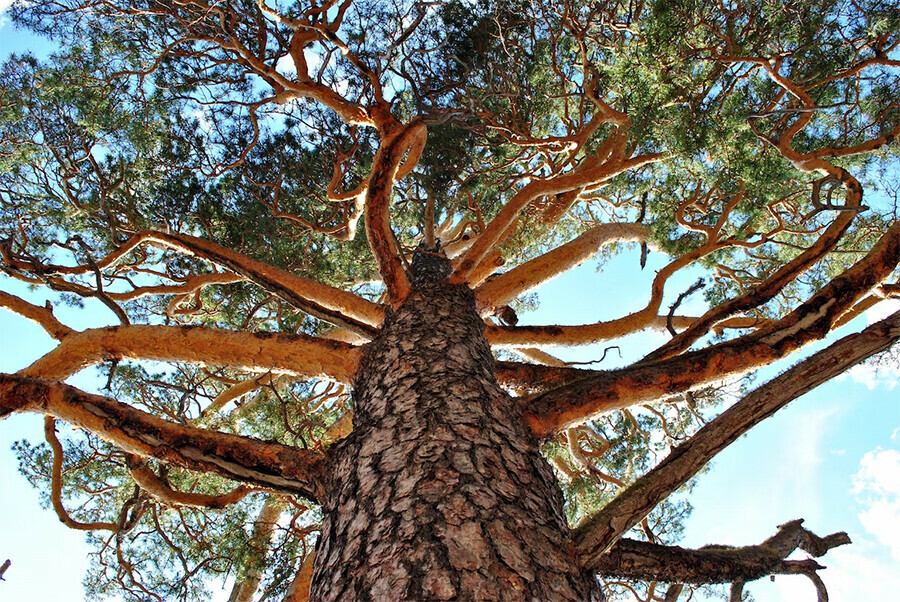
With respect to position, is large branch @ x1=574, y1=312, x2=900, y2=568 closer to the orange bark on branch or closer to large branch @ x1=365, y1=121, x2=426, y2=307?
large branch @ x1=365, y1=121, x2=426, y2=307

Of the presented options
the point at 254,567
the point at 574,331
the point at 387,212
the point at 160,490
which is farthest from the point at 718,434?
the point at 254,567

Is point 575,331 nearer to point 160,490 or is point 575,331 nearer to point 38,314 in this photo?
point 160,490

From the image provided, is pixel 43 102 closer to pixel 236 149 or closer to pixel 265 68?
pixel 236 149

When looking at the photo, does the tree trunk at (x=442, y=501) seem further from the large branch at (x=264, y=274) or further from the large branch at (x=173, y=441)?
the large branch at (x=264, y=274)

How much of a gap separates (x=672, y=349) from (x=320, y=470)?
1.80 m

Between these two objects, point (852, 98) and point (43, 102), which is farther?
point (43, 102)

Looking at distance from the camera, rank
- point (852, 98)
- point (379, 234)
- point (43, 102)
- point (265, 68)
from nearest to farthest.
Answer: point (379, 234) → point (265, 68) → point (852, 98) → point (43, 102)

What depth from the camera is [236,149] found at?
5.75 meters

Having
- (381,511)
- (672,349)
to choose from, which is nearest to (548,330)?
(672,349)

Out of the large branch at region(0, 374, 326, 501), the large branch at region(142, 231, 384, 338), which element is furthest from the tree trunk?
the large branch at region(142, 231, 384, 338)

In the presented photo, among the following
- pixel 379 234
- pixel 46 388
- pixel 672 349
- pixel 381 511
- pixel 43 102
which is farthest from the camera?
pixel 43 102

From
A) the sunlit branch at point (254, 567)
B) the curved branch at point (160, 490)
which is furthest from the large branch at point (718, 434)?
the sunlit branch at point (254, 567)

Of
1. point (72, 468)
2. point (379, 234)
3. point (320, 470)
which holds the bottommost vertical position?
point (320, 470)

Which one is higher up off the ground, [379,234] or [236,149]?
[236,149]
